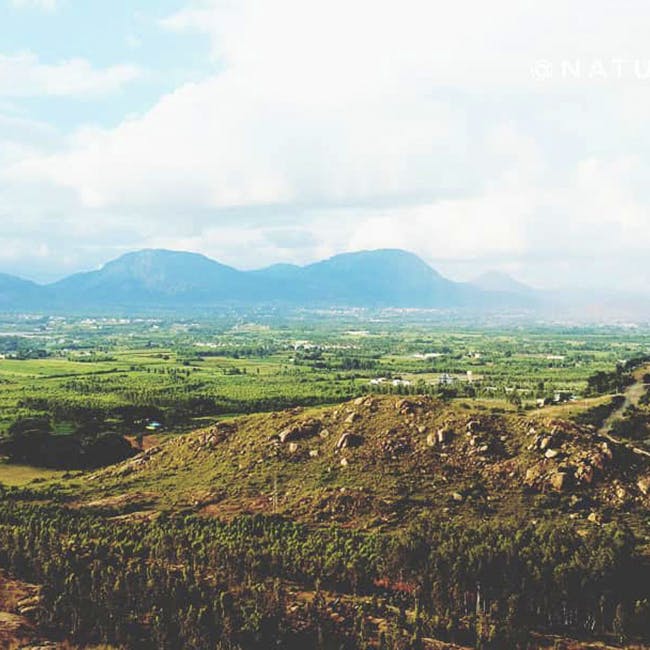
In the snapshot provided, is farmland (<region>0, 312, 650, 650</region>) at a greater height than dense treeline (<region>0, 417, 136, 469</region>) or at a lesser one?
greater

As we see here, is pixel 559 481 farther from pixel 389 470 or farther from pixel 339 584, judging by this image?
pixel 339 584

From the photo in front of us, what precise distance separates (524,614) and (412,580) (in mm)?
6496

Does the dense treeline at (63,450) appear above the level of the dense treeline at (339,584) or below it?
below

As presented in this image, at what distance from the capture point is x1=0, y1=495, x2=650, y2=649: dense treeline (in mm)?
33312

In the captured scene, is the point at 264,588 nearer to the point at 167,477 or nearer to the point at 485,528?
the point at 485,528

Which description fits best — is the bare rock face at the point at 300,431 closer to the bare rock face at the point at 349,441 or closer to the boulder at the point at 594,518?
the bare rock face at the point at 349,441

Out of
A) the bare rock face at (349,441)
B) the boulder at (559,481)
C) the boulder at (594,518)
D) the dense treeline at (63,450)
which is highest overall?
the bare rock face at (349,441)

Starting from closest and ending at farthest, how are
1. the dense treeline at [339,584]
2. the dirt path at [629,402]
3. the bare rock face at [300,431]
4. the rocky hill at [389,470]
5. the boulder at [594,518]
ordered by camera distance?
the dense treeline at [339,584], the boulder at [594,518], the rocky hill at [389,470], the bare rock face at [300,431], the dirt path at [629,402]

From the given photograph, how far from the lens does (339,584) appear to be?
1521 inches

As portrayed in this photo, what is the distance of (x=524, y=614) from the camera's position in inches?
1395

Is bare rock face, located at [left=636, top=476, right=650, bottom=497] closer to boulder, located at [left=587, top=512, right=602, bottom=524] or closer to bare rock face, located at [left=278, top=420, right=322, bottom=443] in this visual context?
boulder, located at [left=587, top=512, right=602, bottom=524]

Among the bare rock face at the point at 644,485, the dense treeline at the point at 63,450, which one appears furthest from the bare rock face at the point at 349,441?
the dense treeline at the point at 63,450

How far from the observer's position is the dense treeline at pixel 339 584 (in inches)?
1312

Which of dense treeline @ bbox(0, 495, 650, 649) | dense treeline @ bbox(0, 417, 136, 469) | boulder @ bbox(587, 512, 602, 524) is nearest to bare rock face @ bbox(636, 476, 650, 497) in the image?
boulder @ bbox(587, 512, 602, 524)
